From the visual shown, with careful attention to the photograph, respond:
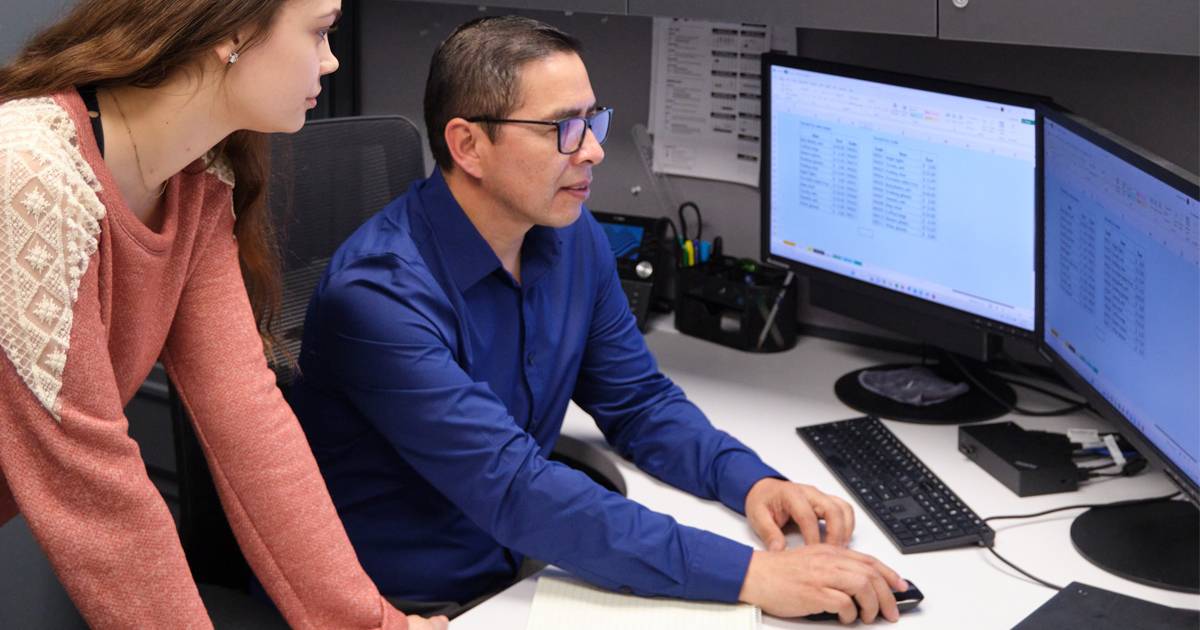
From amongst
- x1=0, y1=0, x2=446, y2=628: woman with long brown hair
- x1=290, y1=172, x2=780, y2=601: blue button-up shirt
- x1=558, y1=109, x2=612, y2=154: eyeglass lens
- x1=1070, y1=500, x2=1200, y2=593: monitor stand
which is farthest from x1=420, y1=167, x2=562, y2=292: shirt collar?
x1=1070, y1=500, x2=1200, y2=593: monitor stand

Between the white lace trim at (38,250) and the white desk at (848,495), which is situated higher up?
the white lace trim at (38,250)

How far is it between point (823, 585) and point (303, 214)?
858 mm

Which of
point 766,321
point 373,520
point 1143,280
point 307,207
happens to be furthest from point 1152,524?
point 307,207

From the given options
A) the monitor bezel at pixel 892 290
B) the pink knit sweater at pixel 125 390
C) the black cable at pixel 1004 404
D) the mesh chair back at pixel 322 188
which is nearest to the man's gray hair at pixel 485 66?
the mesh chair back at pixel 322 188

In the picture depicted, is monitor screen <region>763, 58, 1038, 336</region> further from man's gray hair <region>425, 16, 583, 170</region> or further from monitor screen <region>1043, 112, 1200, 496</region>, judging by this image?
man's gray hair <region>425, 16, 583, 170</region>

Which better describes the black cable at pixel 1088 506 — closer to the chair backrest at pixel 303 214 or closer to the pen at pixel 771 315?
the pen at pixel 771 315

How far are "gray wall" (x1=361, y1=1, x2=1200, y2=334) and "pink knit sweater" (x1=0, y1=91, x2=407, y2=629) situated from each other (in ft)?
3.40

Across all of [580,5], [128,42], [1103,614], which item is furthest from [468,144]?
[1103,614]

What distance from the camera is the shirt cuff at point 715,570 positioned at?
1.33 m

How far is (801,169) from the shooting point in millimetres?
1966

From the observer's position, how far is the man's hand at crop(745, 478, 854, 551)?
1458 millimetres

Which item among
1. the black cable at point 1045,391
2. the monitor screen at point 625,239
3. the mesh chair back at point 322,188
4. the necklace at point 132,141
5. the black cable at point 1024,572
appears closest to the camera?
the necklace at point 132,141

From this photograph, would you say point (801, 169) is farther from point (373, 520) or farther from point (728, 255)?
point (373, 520)

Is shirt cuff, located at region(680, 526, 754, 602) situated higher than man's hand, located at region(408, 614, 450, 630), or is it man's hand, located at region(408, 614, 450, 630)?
shirt cuff, located at region(680, 526, 754, 602)
